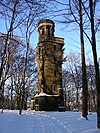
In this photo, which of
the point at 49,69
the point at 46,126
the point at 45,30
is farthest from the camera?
the point at 45,30

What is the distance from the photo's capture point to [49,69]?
4631cm

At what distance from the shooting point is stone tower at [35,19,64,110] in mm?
44344

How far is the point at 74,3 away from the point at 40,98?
97.6 feet

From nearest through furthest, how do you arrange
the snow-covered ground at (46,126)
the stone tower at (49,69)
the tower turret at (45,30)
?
the snow-covered ground at (46,126), the stone tower at (49,69), the tower turret at (45,30)

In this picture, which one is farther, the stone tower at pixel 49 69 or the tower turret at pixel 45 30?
the tower turret at pixel 45 30

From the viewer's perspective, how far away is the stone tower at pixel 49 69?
4434 cm

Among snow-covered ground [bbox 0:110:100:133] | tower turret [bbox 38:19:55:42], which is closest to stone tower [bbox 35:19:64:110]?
tower turret [bbox 38:19:55:42]

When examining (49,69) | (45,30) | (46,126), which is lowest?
(46,126)

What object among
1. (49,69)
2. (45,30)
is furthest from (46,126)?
(45,30)

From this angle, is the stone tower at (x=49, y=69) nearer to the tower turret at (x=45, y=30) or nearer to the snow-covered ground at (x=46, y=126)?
the tower turret at (x=45, y=30)

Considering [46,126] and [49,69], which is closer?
[46,126]

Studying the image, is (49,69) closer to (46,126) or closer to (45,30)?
(45,30)

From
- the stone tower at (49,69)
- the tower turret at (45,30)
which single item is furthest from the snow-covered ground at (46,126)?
the tower turret at (45,30)

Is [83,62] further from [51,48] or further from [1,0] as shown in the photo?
[51,48]
